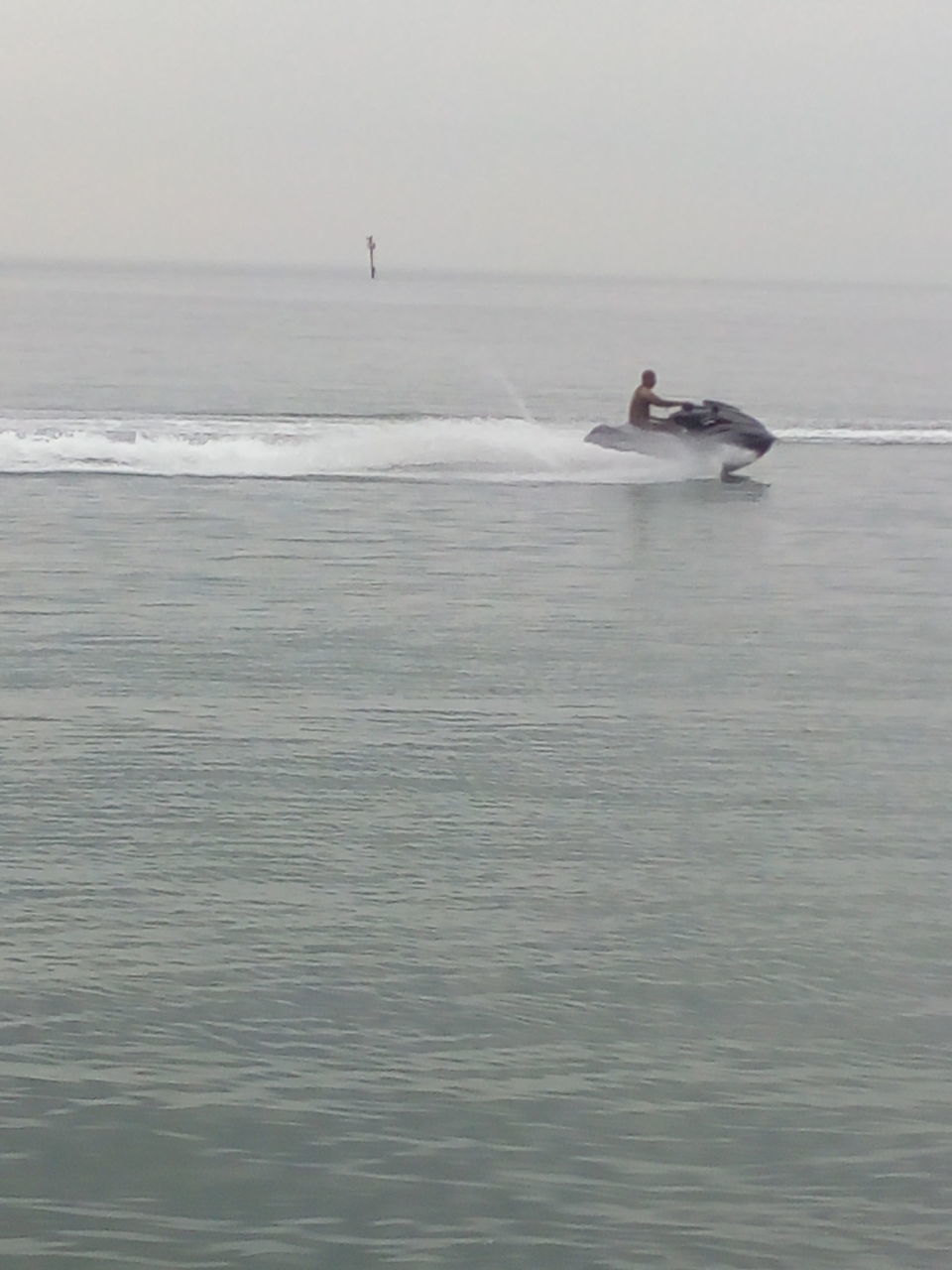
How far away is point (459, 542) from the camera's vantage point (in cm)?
3027

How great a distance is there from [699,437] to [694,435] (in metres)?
0.15

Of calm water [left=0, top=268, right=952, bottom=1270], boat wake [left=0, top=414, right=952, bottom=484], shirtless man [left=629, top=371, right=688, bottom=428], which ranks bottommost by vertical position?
calm water [left=0, top=268, right=952, bottom=1270]

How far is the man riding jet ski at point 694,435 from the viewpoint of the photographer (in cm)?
3781

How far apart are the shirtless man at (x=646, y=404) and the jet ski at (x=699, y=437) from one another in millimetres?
72

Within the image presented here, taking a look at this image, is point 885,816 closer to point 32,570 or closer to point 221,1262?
point 221,1262

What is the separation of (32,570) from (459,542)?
273 inches

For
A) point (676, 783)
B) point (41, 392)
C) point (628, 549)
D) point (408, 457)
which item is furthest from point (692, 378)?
point (676, 783)

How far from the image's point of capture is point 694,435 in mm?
38188

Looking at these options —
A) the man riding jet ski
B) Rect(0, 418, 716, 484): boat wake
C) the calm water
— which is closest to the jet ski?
the man riding jet ski

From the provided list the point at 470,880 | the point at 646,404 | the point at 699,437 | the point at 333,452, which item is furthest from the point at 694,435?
the point at 470,880

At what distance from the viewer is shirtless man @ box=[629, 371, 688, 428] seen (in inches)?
1454

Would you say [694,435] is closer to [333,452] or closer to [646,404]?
[646,404]

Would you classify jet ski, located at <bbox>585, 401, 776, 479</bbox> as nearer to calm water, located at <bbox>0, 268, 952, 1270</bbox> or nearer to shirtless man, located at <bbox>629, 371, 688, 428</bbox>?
shirtless man, located at <bbox>629, 371, 688, 428</bbox>

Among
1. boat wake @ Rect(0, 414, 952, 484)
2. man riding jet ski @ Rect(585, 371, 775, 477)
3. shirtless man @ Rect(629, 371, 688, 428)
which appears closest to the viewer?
shirtless man @ Rect(629, 371, 688, 428)
